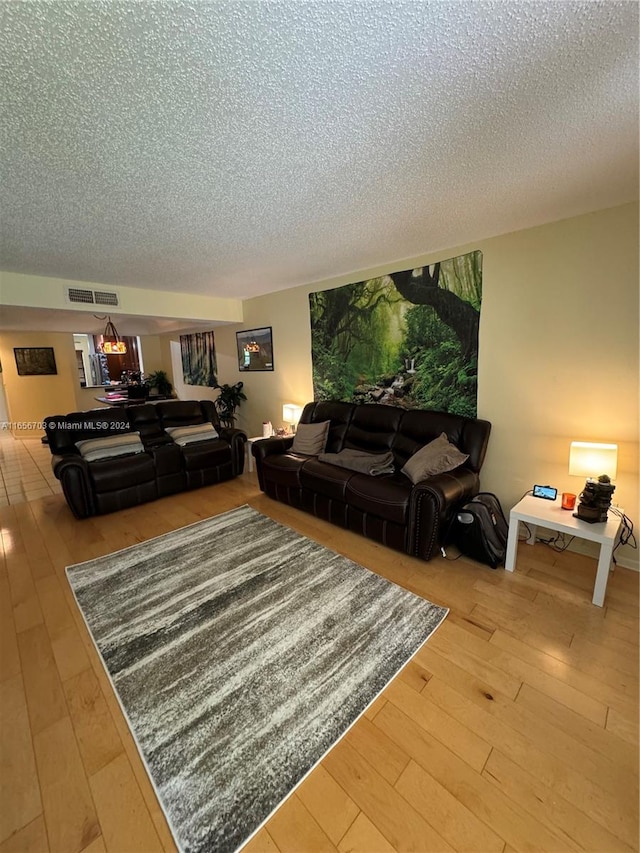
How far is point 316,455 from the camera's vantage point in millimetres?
3598

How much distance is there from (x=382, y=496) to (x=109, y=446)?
2982 mm

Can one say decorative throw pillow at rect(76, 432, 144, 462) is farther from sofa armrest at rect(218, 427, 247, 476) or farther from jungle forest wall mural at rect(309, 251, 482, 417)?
jungle forest wall mural at rect(309, 251, 482, 417)

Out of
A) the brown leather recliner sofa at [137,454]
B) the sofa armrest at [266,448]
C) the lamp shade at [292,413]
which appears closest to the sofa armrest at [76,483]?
the brown leather recliner sofa at [137,454]

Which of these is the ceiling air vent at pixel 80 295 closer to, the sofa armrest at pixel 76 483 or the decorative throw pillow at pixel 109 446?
the decorative throw pillow at pixel 109 446

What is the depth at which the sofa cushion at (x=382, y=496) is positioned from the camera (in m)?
2.54

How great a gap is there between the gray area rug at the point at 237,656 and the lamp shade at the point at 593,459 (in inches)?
52.8

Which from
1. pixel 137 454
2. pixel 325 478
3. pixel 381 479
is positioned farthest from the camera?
pixel 137 454

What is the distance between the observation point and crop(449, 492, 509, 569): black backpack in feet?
7.84

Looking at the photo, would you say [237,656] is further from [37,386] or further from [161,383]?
[37,386]

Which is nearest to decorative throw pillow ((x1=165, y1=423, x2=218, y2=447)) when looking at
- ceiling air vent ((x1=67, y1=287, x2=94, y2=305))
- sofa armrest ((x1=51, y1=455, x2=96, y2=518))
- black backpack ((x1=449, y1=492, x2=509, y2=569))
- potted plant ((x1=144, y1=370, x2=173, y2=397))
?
sofa armrest ((x1=51, y1=455, x2=96, y2=518))

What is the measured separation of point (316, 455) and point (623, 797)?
2.84 metres

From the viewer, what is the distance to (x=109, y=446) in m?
3.64

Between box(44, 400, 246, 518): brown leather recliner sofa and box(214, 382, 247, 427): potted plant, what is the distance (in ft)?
2.25

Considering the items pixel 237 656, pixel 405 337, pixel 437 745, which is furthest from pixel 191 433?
pixel 437 745
